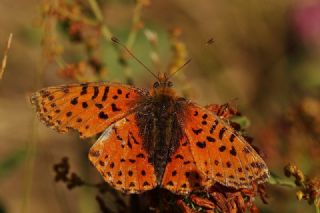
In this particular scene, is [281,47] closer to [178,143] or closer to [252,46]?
[252,46]

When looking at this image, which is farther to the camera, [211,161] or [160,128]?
[160,128]

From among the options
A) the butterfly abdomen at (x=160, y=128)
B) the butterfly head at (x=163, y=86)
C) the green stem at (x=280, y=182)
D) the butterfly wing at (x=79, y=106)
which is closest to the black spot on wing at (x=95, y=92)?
the butterfly wing at (x=79, y=106)

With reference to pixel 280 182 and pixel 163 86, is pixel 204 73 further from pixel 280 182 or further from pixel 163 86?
pixel 280 182

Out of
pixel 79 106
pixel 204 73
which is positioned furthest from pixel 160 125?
pixel 204 73

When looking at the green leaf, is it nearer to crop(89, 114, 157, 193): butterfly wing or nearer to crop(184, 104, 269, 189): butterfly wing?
crop(89, 114, 157, 193): butterfly wing

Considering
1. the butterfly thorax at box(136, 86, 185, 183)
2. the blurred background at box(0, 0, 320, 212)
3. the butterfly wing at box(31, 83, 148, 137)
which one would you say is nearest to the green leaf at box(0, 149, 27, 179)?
the blurred background at box(0, 0, 320, 212)

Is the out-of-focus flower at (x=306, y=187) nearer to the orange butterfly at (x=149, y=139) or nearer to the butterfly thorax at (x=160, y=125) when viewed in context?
the orange butterfly at (x=149, y=139)

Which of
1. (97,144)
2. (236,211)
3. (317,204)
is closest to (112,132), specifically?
(97,144)
